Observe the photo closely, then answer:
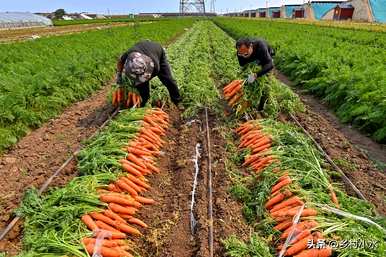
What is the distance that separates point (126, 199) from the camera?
4.64m

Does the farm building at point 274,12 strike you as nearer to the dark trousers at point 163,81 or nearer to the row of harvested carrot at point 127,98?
the dark trousers at point 163,81

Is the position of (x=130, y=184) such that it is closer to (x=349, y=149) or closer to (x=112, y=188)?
(x=112, y=188)

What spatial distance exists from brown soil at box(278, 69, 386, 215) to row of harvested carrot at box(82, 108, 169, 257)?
9.44 ft

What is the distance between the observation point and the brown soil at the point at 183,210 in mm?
4190

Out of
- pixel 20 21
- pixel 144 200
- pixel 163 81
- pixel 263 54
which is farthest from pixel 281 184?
pixel 20 21

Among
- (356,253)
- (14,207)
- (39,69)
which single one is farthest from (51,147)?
(356,253)

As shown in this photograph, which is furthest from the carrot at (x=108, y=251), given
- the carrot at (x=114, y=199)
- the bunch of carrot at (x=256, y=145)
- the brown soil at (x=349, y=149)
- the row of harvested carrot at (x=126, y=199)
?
the brown soil at (x=349, y=149)

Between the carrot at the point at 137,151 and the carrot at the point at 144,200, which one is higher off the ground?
the carrot at the point at 137,151

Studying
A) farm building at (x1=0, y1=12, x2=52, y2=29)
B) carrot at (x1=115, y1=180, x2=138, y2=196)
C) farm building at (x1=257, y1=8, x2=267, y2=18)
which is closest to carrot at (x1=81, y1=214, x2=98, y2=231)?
carrot at (x1=115, y1=180, x2=138, y2=196)

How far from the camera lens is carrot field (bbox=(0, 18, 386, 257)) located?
399 centimetres

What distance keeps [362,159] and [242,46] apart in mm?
2881

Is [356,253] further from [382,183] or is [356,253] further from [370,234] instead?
[382,183]

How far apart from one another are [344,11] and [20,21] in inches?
1766

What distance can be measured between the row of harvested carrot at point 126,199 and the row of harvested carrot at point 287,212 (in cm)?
152
